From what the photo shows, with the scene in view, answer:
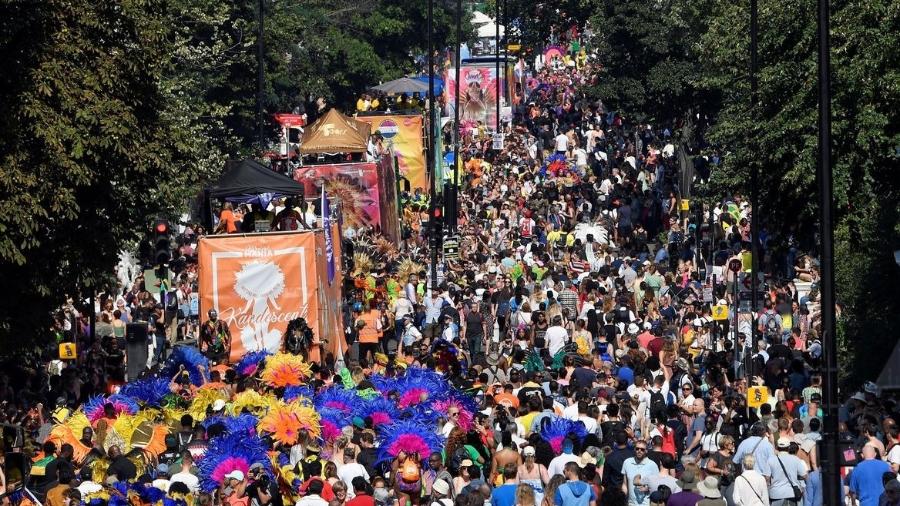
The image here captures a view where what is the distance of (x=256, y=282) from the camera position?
26469mm

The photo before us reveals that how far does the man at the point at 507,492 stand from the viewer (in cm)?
1545

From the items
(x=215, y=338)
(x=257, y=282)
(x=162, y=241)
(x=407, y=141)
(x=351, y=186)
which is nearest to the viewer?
(x=215, y=338)

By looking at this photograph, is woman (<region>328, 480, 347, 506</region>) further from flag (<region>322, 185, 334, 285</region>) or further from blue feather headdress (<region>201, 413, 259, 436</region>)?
flag (<region>322, 185, 334, 285</region>)

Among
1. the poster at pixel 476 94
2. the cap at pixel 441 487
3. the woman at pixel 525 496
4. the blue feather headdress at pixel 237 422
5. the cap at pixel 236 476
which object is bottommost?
the cap at pixel 441 487

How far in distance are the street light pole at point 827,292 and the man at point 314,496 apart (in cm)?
405

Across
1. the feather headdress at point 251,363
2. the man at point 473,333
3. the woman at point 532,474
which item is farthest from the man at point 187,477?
the man at point 473,333

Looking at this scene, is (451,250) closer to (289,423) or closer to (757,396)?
(757,396)

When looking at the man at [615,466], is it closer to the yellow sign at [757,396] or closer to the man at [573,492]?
the man at [573,492]

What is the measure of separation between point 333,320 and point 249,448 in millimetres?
10872

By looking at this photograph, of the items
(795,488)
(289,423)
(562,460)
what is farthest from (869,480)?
(289,423)

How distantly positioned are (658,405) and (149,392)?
6.00 m

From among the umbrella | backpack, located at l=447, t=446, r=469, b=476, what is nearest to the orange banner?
backpack, located at l=447, t=446, r=469, b=476

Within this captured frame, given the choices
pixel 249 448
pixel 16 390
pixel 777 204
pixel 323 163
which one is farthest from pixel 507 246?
pixel 249 448

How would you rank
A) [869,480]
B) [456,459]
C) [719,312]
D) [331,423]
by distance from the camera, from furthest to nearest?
[719,312] < [331,423] < [456,459] < [869,480]
